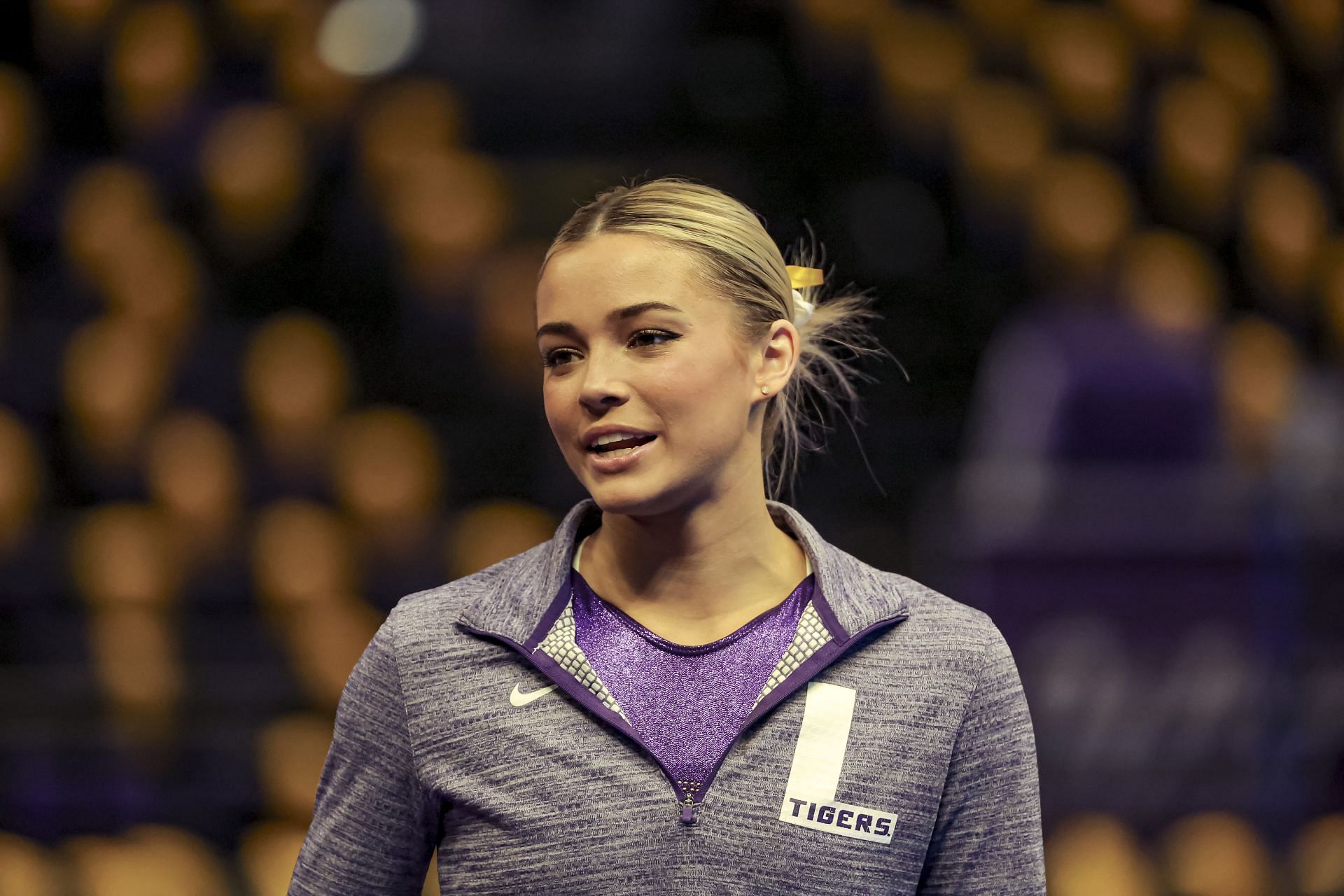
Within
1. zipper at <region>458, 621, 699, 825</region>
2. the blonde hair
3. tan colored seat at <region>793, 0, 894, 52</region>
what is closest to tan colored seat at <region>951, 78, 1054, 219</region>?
tan colored seat at <region>793, 0, 894, 52</region>

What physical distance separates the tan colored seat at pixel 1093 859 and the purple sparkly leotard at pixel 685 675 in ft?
5.58

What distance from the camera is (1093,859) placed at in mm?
2744

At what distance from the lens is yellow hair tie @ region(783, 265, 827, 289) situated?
1.36m

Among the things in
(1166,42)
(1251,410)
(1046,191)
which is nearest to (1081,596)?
(1251,410)

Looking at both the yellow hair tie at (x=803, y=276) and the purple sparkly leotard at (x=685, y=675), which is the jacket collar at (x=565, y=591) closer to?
the purple sparkly leotard at (x=685, y=675)

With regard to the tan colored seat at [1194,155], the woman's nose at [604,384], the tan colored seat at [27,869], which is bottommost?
the tan colored seat at [27,869]

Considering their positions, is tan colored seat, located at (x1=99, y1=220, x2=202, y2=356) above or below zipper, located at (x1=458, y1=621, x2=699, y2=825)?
above

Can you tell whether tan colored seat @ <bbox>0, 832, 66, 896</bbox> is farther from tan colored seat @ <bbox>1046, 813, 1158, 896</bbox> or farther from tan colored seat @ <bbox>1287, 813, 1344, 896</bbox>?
tan colored seat @ <bbox>1287, 813, 1344, 896</bbox>

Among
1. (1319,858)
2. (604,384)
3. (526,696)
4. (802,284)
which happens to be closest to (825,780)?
(526,696)

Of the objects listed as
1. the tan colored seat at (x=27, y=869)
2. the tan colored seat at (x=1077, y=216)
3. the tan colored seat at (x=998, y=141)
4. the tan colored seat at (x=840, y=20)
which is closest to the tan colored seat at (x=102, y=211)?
the tan colored seat at (x=27, y=869)

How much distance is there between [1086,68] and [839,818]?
7.70 feet

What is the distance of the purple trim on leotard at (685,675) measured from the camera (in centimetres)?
116

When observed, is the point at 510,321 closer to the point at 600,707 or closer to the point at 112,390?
the point at 112,390

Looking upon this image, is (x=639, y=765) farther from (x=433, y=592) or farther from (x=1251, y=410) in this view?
(x=1251, y=410)
